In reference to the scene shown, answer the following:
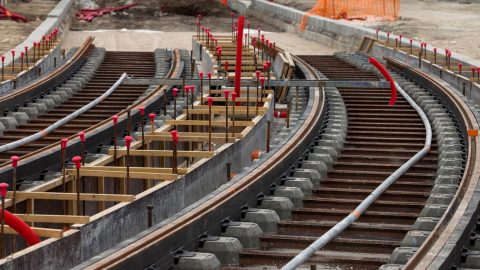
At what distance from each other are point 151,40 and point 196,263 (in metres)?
36.8

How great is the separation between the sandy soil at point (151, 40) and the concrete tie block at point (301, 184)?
26.3 metres

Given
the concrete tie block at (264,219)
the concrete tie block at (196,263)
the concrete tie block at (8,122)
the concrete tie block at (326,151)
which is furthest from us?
the concrete tie block at (8,122)

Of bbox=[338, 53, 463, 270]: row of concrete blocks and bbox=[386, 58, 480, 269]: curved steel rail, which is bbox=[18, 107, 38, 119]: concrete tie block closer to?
bbox=[338, 53, 463, 270]: row of concrete blocks

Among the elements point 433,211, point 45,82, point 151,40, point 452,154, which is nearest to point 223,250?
point 433,211

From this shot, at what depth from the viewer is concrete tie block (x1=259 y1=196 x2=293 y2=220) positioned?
55.5 ft

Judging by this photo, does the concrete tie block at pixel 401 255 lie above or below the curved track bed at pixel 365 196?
above

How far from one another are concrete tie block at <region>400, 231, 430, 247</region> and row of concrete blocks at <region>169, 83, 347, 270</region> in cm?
177

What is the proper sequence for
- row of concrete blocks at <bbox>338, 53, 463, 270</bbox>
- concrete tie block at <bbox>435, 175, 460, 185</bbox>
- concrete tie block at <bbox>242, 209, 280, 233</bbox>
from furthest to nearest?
concrete tie block at <bbox>435, 175, 460, 185</bbox> < concrete tie block at <bbox>242, 209, 280, 233</bbox> < row of concrete blocks at <bbox>338, 53, 463, 270</bbox>

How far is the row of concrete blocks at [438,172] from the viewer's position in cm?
1476

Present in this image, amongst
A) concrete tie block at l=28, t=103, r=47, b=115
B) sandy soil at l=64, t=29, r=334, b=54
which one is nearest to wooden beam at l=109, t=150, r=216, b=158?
concrete tie block at l=28, t=103, r=47, b=115

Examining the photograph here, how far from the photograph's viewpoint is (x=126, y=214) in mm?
14586

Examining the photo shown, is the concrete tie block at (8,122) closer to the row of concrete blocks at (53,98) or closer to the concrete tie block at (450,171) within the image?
the row of concrete blocks at (53,98)

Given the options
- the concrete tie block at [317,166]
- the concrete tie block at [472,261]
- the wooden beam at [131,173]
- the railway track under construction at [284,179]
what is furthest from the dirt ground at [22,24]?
the concrete tie block at [472,261]

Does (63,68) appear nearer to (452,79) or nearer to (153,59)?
(153,59)
